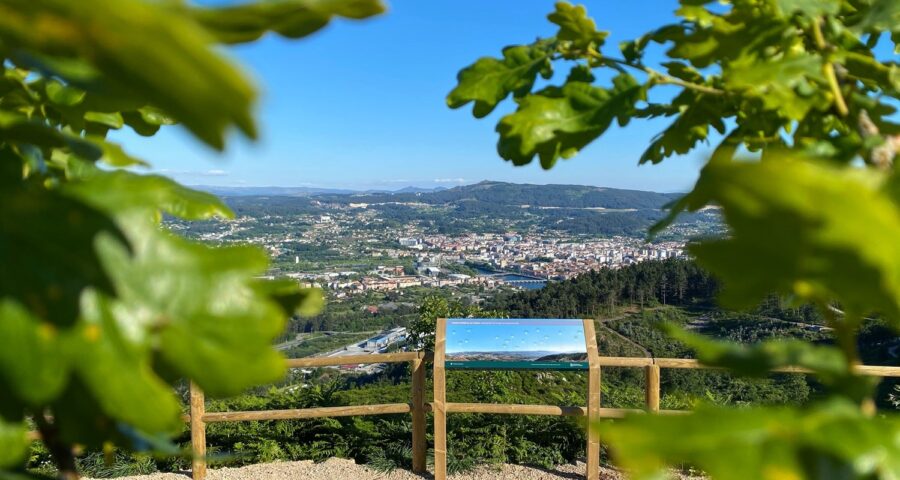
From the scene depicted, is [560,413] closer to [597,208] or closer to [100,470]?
[100,470]

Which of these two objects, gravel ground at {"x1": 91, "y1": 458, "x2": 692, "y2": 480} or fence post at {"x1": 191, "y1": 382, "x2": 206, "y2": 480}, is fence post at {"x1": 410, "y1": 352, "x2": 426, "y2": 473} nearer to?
gravel ground at {"x1": 91, "y1": 458, "x2": 692, "y2": 480}

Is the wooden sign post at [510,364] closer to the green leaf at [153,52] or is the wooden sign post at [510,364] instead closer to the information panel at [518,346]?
the information panel at [518,346]

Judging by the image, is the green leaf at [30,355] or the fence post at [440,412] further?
the fence post at [440,412]

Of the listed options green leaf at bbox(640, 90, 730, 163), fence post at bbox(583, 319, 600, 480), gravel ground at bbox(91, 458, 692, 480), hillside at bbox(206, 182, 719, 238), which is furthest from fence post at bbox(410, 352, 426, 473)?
hillside at bbox(206, 182, 719, 238)

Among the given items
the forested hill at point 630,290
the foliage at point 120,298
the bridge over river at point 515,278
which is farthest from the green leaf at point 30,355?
the bridge over river at point 515,278

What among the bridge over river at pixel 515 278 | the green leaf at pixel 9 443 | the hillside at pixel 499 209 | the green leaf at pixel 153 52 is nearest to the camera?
the green leaf at pixel 153 52

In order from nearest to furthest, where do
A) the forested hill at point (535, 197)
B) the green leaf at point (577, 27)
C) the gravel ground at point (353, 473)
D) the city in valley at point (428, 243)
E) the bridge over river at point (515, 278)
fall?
1. the green leaf at point (577, 27)
2. the gravel ground at point (353, 473)
3. the city in valley at point (428, 243)
4. the bridge over river at point (515, 278)
5. the forested hill at point (535, 197)

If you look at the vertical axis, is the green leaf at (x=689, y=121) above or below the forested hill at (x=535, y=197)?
below
